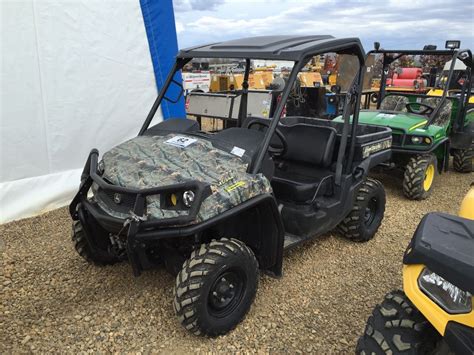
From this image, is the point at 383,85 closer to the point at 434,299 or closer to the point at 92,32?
the point at 92,32

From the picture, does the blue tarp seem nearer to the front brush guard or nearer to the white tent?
the white tent

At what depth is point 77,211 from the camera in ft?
8.94

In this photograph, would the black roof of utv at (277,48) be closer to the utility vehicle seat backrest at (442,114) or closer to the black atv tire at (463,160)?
the utility vehicle seat backrest at (442,114)

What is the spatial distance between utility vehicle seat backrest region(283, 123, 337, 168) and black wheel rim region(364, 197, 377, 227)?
736 millimetres

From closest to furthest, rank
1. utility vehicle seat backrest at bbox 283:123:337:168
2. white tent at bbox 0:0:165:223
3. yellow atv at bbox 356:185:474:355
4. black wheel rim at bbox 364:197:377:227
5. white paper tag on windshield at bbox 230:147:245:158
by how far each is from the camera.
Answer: yellow atv at bbox 356:185:474:355 < white paper tag on windshield at bbox 230:147:245:158 < utility vehicle seat backrest at bbox 283:123:337:168 < black wheel rim at bbox 364:197:377:227 < white tent at bbox 0:0:165:223

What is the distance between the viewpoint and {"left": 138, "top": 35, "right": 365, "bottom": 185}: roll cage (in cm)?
256

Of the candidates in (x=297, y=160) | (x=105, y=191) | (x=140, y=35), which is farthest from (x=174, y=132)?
(x=140, y=35)

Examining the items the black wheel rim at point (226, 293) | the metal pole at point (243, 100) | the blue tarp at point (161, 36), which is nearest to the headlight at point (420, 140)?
the metal pole at point (243, 100)

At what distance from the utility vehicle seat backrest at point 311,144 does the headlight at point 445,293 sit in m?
1.92

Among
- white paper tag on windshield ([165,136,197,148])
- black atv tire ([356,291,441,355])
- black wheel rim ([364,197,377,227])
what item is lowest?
black wheel rim ([364,197,377,227])

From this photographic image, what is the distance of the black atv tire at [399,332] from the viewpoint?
1.65m

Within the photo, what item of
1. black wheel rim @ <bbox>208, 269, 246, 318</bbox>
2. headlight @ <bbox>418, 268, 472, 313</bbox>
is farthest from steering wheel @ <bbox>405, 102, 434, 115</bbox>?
headlight @ <bbox>418, 268, 472, 313</bbox>

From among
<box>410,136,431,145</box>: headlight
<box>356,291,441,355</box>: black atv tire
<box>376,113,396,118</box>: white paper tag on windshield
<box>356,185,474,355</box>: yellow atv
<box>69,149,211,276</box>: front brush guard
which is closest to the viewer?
<box>356,185,474,355</box>: yellow atv

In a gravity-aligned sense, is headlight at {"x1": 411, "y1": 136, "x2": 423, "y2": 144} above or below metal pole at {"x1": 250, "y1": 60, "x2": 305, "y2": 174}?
below
